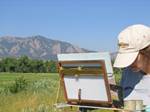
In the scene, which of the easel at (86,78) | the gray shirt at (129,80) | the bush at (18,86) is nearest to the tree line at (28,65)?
the bush at (18,86)

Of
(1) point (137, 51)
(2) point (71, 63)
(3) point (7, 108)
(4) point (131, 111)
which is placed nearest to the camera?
(4) point (131, 111)

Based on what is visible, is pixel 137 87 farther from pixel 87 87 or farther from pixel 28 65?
pixel 28 65

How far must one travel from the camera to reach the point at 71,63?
4.90 metres

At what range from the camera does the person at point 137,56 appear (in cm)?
410

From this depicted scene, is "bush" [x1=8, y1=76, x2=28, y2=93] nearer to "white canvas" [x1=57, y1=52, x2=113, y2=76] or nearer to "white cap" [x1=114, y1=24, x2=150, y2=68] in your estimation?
"white canvas" [x1=57, y1=52, x2=113, y2=76]

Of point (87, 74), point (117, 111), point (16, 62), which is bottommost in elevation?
point (16, 62)

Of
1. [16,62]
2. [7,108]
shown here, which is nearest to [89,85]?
[7,108]

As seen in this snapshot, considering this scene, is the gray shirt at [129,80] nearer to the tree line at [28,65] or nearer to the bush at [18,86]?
the bush at [18,86]

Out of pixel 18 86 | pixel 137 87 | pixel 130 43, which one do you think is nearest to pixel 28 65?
pixel 18 86

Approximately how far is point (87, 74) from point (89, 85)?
0.34 ft

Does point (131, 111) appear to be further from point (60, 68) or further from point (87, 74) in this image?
point (60, 68)

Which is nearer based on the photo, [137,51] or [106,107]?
[137,51]

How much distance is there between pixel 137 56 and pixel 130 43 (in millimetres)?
127

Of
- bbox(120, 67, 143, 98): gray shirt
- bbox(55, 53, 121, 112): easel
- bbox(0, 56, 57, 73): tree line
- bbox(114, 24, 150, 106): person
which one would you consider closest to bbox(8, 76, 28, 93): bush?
bbox(55, 53, 121, 112): easel
